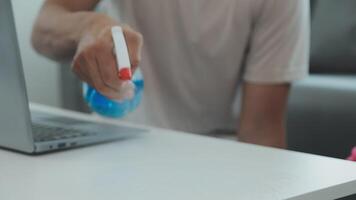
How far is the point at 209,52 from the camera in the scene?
1195 mm

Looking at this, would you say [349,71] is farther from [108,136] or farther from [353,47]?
[108,136]

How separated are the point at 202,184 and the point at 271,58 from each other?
61 cm

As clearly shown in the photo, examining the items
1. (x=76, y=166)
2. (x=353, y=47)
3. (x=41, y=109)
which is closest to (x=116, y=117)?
(x=41, y=109)

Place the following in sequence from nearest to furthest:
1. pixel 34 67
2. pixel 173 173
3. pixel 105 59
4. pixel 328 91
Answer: pixel 173 173 → pixel 105 59 → pixel 328 91 → pixel 34 67

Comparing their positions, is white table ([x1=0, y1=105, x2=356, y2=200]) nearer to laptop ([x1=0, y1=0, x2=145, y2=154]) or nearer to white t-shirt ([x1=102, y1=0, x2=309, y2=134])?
laptop ([x1=0, y1=0, x2=145, y2=154])

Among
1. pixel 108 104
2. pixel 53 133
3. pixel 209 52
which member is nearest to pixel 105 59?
pixel 53 133

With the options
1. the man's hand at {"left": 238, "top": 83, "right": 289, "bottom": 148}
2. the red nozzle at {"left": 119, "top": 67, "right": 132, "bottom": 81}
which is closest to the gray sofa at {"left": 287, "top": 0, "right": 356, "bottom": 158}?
the man's hand at {"left": 238, "top": 83, "right": 289, "bottom": 148}

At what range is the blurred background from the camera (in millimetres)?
1565

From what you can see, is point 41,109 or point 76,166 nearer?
point 76,166

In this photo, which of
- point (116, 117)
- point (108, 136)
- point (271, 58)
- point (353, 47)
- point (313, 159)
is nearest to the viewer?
point (313, 159)

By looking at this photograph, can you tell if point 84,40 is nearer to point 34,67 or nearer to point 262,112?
point 262,112

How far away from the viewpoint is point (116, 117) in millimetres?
1079

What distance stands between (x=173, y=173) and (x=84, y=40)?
0.95 ft

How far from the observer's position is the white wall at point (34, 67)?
2.33 metres
